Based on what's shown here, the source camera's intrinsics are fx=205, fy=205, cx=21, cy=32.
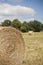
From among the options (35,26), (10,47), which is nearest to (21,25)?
(35,26)

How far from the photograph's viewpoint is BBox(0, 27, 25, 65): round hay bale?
7.08m

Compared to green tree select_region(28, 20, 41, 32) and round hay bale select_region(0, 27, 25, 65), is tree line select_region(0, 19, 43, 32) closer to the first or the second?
green tree select_region(28, 20, 41, 32)

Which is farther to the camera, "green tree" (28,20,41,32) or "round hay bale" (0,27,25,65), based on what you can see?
"green tree" (28,20,41,32)

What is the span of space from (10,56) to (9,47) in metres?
0.33

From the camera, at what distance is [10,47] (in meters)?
7.51

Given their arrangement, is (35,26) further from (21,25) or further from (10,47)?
(10,47)

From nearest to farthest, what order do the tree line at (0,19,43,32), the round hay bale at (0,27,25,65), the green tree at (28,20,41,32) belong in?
the round hay bale at (0,27,25,65) < the tree line at (0,19,43,32) < the green tree at (28,20,41,32)

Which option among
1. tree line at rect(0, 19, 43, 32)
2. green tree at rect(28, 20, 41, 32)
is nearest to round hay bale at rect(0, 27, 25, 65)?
tree line at rect(0, 19, 43, 32)

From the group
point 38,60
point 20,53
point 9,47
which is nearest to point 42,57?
point 38,60

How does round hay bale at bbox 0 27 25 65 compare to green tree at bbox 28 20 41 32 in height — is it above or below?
above

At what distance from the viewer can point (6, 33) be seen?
7.48 meters

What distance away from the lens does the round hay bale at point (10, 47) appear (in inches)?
279

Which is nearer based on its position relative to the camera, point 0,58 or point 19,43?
point 0,58

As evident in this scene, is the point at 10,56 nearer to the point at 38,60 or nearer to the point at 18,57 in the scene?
the point at 18,57
